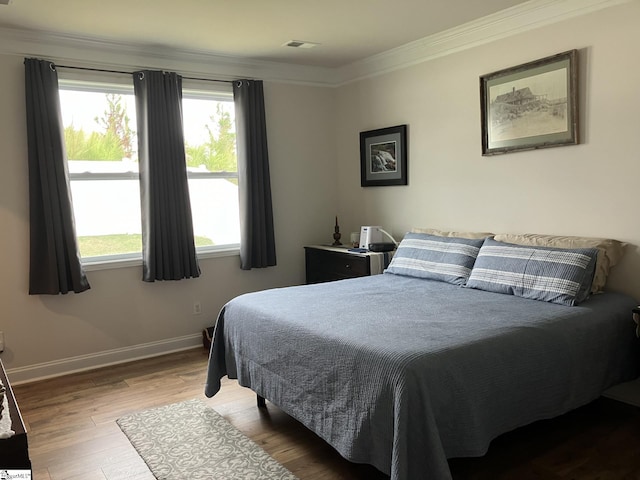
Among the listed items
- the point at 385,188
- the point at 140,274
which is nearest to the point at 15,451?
the point at 140,274

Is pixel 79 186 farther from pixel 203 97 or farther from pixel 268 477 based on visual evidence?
pixel 268 477

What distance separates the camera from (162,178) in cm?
416

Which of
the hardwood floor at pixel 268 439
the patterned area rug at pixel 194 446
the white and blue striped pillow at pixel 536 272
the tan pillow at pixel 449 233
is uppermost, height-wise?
the tan pillow at pixel 449 233

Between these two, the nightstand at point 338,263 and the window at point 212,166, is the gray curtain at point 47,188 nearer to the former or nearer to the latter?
the window at point 212,166

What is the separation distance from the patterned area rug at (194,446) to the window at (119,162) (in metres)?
1.54

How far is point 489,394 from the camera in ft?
7.01

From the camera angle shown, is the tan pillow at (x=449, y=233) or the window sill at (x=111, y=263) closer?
the tan pillow at (x=449, y=233)

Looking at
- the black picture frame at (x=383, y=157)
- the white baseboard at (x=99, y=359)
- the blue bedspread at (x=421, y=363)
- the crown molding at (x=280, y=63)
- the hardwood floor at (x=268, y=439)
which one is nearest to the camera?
the blue bedspread at (x=421, y=363)

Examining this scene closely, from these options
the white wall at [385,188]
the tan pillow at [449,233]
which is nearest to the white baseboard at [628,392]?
the white wall at [385,188]

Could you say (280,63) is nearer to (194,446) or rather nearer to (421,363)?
(194,446)

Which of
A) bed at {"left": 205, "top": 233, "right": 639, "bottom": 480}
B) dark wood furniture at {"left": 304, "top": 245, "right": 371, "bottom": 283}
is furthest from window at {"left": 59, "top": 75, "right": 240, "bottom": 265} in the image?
bed at {"left": 205, "top": 233, "right": 639, "bottom": 480}

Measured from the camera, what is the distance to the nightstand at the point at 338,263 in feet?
13.8

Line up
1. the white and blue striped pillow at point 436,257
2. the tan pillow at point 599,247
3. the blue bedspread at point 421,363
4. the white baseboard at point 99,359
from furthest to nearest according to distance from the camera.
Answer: the white baseboard at point 99,359, the white and blue striped pillow at point 436,257, the tan pillow at point 599,247, the blue bedspread at point 421,363

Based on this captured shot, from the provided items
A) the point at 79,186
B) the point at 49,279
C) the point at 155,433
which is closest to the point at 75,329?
the point at 49,279
